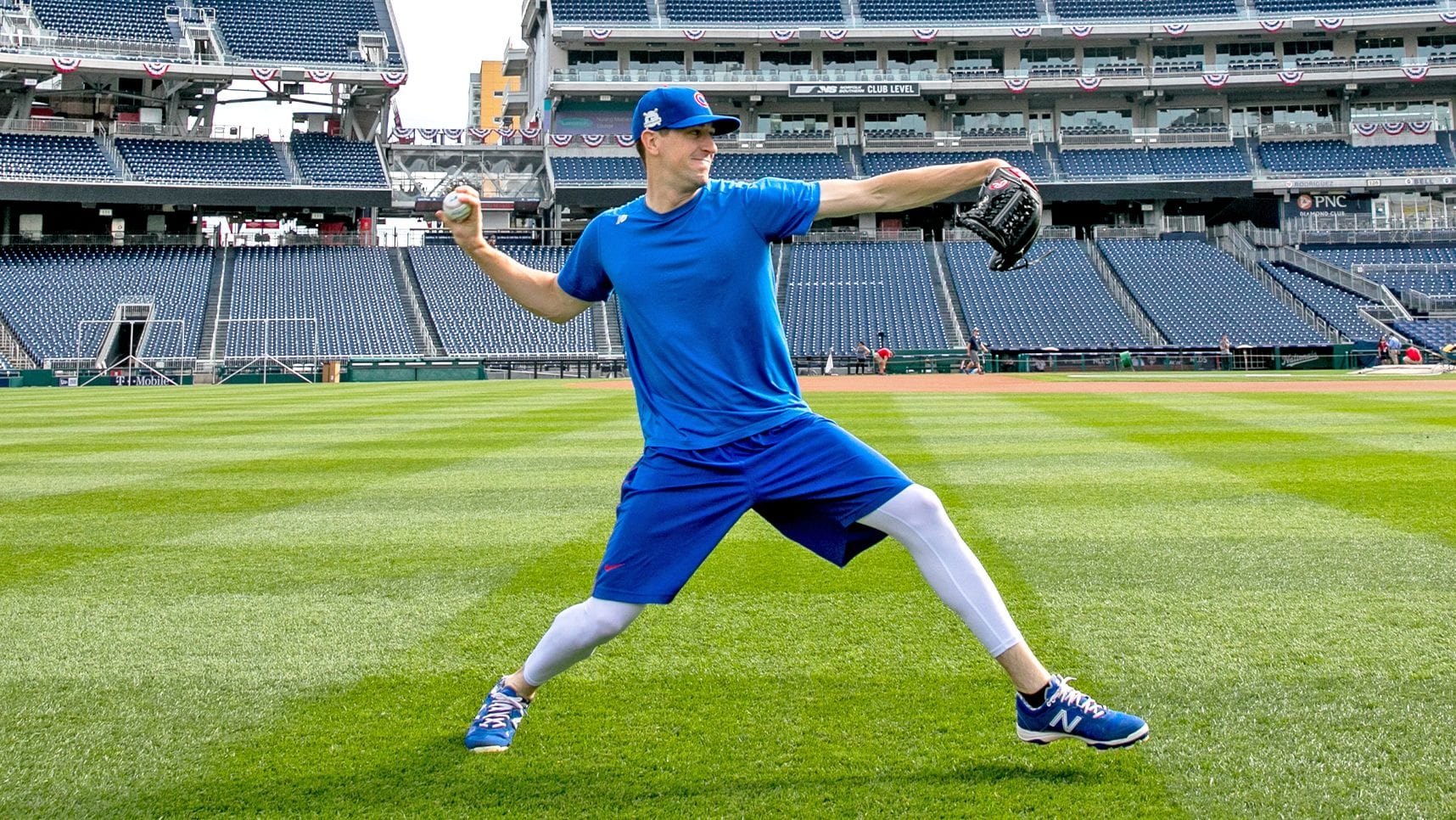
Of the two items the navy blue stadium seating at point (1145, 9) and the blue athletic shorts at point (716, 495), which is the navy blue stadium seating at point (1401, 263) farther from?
the blue athletic shorts at point (716, 495)

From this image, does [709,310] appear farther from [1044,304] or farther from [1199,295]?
[1199,295]

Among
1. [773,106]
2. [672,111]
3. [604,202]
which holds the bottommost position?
[672,111]

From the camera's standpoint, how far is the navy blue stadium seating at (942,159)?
55469mm

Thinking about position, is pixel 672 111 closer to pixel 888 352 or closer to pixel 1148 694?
pixel 1148 694

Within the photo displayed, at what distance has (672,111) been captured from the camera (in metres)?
3.79

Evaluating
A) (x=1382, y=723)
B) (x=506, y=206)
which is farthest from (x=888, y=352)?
(x=1382, y=723)

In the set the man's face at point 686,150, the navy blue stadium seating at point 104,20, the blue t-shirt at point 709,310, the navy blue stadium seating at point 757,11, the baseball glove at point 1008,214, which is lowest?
the blue t-shirt at point 709,310

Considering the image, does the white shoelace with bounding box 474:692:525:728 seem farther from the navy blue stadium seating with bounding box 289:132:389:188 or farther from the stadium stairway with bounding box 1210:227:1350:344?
the navy blue stadium seating with bounding box 289:132:389:188

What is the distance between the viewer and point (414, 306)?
4778cm

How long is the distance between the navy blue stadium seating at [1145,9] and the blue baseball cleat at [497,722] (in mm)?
58683

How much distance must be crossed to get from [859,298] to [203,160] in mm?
29349

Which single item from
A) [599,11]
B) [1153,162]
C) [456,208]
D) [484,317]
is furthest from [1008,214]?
[599,11]

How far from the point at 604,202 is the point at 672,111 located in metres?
51.8

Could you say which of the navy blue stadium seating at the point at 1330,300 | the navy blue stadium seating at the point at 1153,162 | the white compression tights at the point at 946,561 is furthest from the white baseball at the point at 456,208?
the navy blue stadium seating at the point at 1153,162
